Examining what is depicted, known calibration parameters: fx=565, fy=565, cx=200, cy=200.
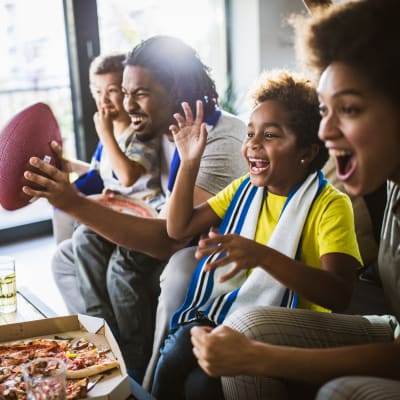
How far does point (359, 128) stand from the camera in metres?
1.01

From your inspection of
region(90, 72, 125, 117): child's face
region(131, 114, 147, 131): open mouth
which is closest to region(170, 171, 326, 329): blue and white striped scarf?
region(131, 114, 147, 131): open mouth

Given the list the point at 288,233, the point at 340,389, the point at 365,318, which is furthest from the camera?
the point at 288,233

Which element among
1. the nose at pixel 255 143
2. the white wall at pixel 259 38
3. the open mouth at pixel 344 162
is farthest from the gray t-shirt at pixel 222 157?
the white wall at pixel 259 38

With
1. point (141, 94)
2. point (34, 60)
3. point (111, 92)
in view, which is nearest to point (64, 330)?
point (141, 94)

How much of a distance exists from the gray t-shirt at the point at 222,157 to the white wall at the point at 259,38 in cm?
223

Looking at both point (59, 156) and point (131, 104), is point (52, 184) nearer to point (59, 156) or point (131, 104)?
point (59, 156)

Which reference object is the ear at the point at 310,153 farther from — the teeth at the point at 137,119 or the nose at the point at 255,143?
Answer: the teeth at the point at 137,119

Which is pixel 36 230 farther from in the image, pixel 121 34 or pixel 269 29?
pixel 269 29

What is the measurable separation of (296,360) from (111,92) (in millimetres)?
1578

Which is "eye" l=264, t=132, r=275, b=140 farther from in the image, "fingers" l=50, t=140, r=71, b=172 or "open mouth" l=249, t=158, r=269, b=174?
"fingers" l=50, t=140, r=71, b=172

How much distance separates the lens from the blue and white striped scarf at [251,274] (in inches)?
57.1

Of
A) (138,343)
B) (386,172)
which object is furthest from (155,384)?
(386,172)

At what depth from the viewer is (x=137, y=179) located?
2178 millimetres

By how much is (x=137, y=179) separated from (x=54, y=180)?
26.6 inches
